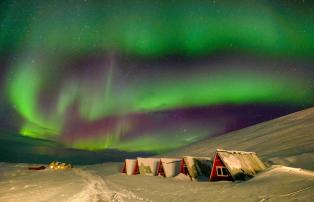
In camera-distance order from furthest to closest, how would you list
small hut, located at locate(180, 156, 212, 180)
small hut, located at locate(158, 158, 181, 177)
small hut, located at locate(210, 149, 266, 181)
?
1. small hut, located at locate(158, 158, 181, 177)
2. small hut, located at locate(180, 156, 212, 180)
3. small hut, located at locate(210, 149, 266, 181)

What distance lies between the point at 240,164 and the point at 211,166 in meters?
5.26

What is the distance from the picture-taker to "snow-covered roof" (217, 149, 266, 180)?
2256 centimetres

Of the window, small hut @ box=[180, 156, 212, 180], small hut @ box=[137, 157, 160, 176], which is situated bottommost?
the window

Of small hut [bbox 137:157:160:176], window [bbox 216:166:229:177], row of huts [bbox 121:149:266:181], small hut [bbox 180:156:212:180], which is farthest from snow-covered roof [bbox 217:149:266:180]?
small hut [bbox 137:157:160:176]

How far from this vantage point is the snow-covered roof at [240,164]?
74.0 feet

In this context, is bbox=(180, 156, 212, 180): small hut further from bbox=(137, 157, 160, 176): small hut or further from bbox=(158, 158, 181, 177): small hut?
bbox=(137, 157, 160, 176): small hut

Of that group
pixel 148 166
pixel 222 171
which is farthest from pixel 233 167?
pixel 148 166

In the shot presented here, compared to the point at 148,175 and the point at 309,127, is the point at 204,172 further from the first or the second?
the point at 309,127

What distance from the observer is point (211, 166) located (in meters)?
28.7

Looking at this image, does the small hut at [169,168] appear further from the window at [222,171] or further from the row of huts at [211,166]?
the window at [222,171]

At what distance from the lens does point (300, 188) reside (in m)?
13.5

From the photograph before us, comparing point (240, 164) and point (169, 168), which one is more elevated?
point (169, 168)

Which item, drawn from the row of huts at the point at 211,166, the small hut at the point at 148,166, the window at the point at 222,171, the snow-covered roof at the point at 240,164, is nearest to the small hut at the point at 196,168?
the row of huts at the point at 211,166

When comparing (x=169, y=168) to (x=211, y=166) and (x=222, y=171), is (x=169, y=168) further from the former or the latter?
(x=222, y=171)
